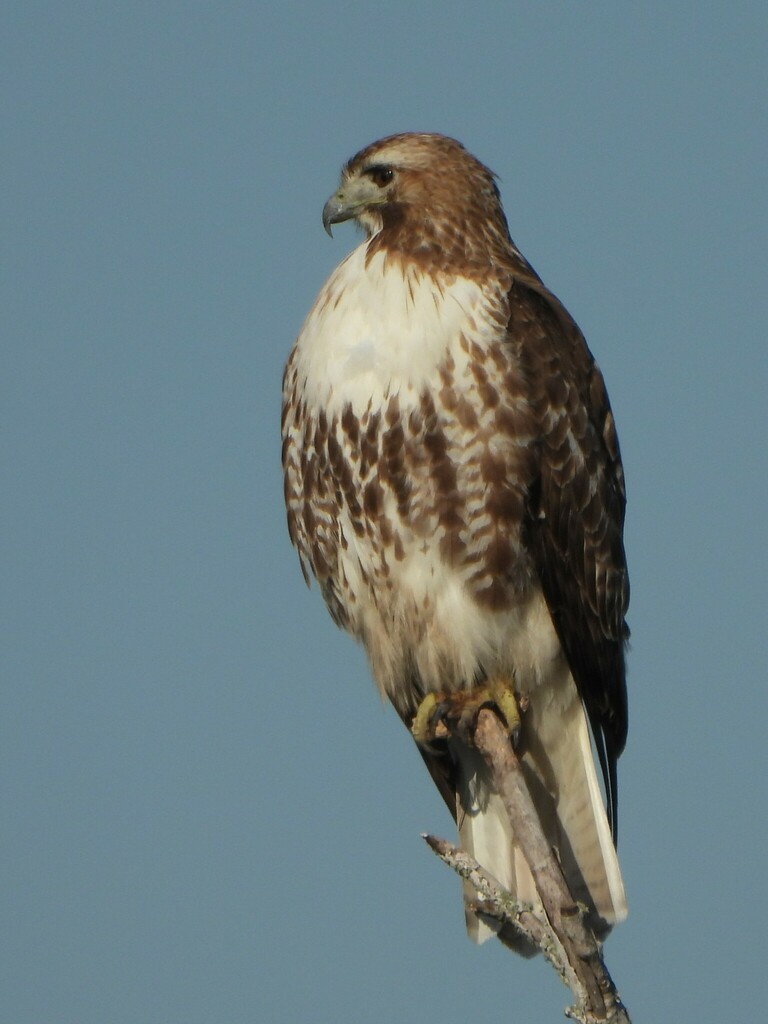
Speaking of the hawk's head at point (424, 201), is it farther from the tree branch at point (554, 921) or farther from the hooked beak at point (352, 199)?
the tree branch at point (554, 921)

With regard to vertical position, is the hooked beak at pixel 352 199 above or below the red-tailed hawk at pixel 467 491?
above

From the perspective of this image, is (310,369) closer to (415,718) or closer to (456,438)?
(456,438)

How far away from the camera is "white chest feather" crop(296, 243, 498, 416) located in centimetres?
560

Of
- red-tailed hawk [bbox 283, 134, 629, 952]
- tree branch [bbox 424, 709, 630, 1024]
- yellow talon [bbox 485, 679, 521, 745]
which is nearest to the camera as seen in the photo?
tree branch [bbox 424, 709, 630, 1024]

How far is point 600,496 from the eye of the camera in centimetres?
617

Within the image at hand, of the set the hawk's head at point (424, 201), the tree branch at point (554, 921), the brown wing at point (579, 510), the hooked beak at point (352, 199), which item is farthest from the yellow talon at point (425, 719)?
the hooked beak at point (352, 199)

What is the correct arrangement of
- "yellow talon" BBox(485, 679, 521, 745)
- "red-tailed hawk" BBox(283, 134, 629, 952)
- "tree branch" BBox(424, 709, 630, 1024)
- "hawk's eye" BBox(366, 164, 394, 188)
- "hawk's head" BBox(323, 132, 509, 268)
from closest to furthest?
1. "tree branch" BBox(424, 709, 630, 1024)
2. "red-tailed hawk" BBox(283, 134, 629, 952)
3. "hawk's head" BBox(323, 132, 509, 268)
4. "yellow talon" BBox(485, 679, 521, 745)
5. "hawk's eye" BBox(366, 164, 394, 188)

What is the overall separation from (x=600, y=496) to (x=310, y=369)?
1.22 meters

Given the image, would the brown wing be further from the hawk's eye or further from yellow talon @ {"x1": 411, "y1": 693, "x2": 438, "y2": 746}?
the hawk's eye

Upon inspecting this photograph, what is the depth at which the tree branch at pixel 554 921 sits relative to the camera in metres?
4.54

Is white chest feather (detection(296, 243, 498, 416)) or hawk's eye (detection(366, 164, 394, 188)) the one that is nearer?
white chest feather (detection(296, 243, 498, 416))

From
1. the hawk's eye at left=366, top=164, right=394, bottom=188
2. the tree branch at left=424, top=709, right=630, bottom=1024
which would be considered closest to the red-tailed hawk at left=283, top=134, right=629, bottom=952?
the hawk's eye at left=366, top=164, right=394, bottom=188

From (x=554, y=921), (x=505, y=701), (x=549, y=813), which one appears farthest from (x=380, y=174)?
(x=554, y=921)

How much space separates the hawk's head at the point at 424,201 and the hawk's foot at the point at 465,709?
1577mm
